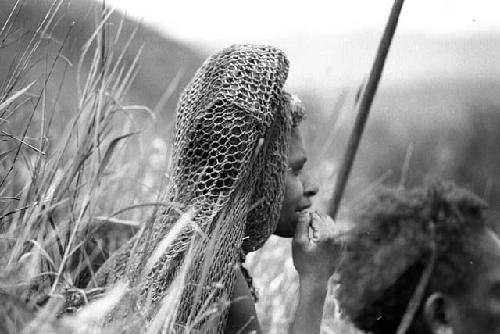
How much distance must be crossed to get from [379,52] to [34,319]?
6.53ft

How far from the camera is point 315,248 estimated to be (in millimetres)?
3129

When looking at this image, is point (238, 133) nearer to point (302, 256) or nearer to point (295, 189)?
point (295, 189)

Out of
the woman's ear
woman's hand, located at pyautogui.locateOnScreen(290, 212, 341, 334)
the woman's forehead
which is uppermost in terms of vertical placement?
the woman's forehead

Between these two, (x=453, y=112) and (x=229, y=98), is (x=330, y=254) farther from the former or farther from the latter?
(x=453, y=112)

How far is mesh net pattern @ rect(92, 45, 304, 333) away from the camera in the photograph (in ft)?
9.36

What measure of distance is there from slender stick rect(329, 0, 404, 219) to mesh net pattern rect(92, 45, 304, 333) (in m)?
0.69

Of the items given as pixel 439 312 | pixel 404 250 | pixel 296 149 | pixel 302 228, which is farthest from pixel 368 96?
pixel 439 312

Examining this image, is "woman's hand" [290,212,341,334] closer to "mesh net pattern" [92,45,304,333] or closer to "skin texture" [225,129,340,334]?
"skin texture" [225,129,340,334]

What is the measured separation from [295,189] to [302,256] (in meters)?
0.23

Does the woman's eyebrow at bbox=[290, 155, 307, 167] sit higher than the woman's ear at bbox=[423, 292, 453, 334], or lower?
higher

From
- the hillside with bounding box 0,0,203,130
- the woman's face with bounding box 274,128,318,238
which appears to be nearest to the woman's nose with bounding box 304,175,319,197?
the woman's face with bounding box 274,128,318,238

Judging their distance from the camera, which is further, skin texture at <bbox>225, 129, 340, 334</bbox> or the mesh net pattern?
skin texture at <bbox>225, 129, 340, 334</bbox>

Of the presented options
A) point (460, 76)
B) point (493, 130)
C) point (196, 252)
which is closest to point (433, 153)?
point (493, 130)

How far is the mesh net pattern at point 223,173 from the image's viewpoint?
285 centimetres
